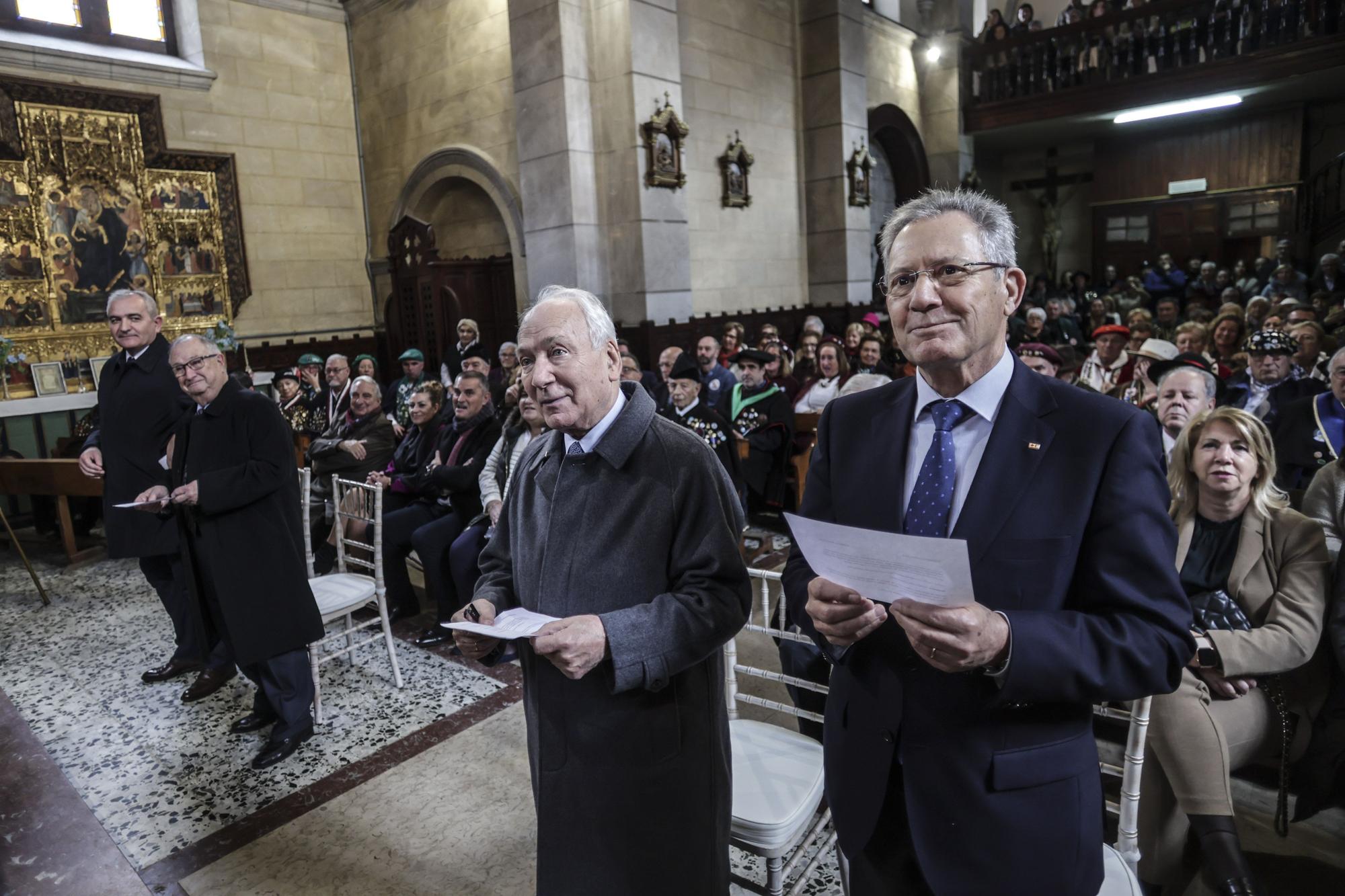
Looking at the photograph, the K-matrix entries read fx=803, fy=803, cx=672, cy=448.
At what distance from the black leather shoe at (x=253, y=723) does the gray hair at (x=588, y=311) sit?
105 inches

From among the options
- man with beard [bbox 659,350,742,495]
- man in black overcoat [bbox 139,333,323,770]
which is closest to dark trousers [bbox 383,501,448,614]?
man in black overcoat [bbox 139,333,323,770]

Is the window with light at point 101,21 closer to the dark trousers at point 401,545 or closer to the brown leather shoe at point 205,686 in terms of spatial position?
the dark trousers at point 401,545

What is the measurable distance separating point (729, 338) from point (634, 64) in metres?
2.82

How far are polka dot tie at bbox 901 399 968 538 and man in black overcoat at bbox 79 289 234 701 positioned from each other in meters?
3.61

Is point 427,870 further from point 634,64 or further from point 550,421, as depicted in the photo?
point 634,64

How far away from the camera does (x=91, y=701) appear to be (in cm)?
381

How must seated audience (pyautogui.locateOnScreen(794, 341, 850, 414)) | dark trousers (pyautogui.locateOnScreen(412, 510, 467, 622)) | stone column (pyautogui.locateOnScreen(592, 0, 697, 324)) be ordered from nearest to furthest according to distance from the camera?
dark trousers (pyautogui.locateOnScreen(412, 510, 467, 622)) < seated audience (pyautogui.locateOnScreen(794, 341, 850, 414)) < stone column (pyautogui.locateOnScreen(592, 0, 697, 324))

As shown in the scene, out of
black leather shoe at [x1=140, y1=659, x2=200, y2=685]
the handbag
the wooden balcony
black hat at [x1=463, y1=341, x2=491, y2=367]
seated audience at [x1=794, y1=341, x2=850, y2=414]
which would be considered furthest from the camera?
the wooden balcony

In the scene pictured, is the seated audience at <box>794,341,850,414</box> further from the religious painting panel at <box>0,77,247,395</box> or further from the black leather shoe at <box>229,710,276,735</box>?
the religious painting panel at <box>0,77,247,395</box>

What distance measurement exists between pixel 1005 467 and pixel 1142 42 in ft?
42.7

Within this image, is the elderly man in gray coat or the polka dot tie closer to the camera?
the polka dot tie

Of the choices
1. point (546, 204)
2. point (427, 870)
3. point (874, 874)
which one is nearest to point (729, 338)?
point (546, 204)

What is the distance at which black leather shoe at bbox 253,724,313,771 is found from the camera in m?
3.18

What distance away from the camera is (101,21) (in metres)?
8.73
